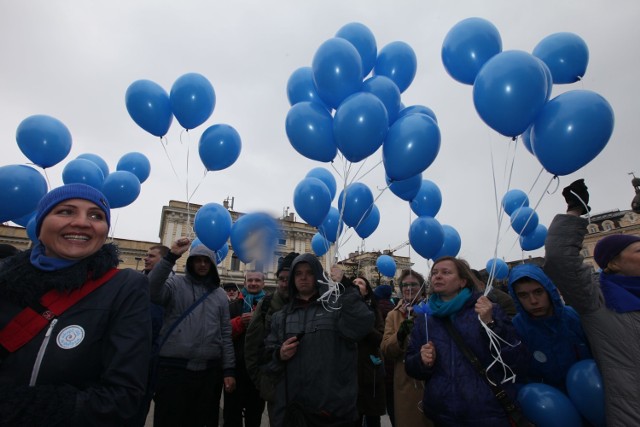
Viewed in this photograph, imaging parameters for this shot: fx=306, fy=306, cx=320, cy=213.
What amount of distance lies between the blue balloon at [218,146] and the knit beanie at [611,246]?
4.15 meters

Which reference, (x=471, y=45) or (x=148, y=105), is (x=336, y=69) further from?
(x=148, y=105)

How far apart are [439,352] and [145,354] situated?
182 cm

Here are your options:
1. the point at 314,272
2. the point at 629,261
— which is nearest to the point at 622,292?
the point at 629,261

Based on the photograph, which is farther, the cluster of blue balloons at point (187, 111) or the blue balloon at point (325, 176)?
the blue balloon at point (325, 176)

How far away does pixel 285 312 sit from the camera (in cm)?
270

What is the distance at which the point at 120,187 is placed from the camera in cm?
525

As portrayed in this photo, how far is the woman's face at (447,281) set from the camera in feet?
7.64

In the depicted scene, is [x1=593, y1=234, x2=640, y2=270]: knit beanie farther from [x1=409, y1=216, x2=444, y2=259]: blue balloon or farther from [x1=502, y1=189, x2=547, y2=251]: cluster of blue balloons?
[x1=502, y1=189, x2=547, y2=251]: cluster of blue balloons

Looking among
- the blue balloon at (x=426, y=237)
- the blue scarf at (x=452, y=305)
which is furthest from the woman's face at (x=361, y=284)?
the blue balloon at (x=426, y=237)

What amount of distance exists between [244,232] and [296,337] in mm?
2456

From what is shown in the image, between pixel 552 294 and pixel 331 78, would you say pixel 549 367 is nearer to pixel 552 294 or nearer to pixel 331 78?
pixel 552 294

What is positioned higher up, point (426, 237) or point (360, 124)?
point (360, 124)

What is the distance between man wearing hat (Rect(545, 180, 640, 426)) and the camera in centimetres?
167

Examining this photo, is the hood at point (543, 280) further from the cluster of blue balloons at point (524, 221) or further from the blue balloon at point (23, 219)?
the blue balloon at point (23, 219)
